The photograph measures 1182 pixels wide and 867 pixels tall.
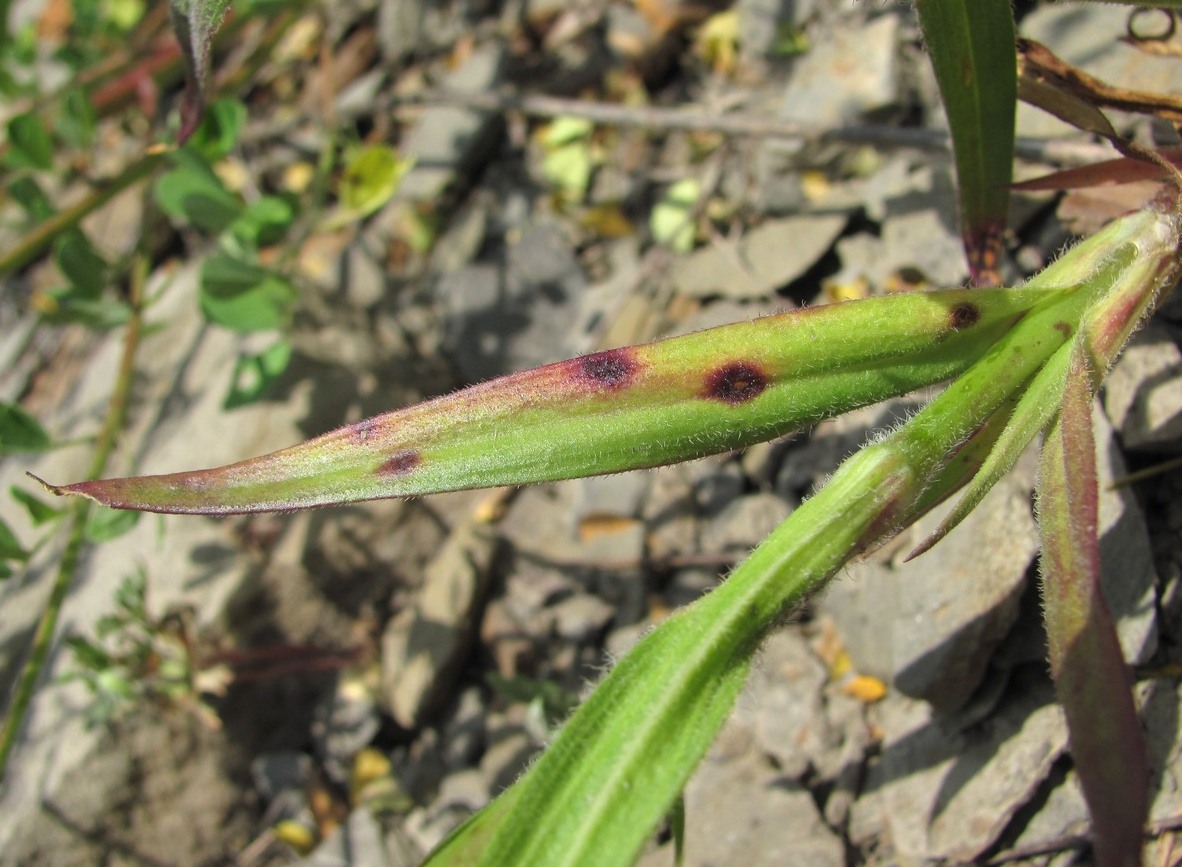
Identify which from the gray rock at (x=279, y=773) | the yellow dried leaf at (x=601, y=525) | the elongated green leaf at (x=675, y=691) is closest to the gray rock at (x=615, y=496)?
the yellow dried leaf at (x=601, y=525)

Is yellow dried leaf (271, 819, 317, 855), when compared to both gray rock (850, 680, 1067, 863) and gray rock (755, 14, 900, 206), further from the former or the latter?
gray rock (755, 14, 900, 206)

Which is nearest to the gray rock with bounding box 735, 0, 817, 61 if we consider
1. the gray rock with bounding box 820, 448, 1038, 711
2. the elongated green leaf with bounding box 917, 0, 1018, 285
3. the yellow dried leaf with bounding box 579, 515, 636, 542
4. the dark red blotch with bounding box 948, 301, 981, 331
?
the elongated green leaf with bounding box 917, 0, 1018, 285

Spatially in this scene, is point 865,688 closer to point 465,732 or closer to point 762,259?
point 465,732

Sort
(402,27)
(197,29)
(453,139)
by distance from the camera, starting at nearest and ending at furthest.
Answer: (197,29)
(453,139)
(402,27)

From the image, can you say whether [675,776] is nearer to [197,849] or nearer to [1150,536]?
[1150,536]

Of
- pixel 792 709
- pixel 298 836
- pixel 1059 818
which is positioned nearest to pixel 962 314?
pixel 1059 818

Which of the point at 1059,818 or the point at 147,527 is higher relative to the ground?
the point at 147,527

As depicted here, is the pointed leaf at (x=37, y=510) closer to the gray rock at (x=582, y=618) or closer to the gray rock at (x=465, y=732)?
the gray rock at (x=465, y=732)

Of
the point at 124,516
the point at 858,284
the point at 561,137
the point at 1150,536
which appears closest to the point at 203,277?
the point at 124,516
